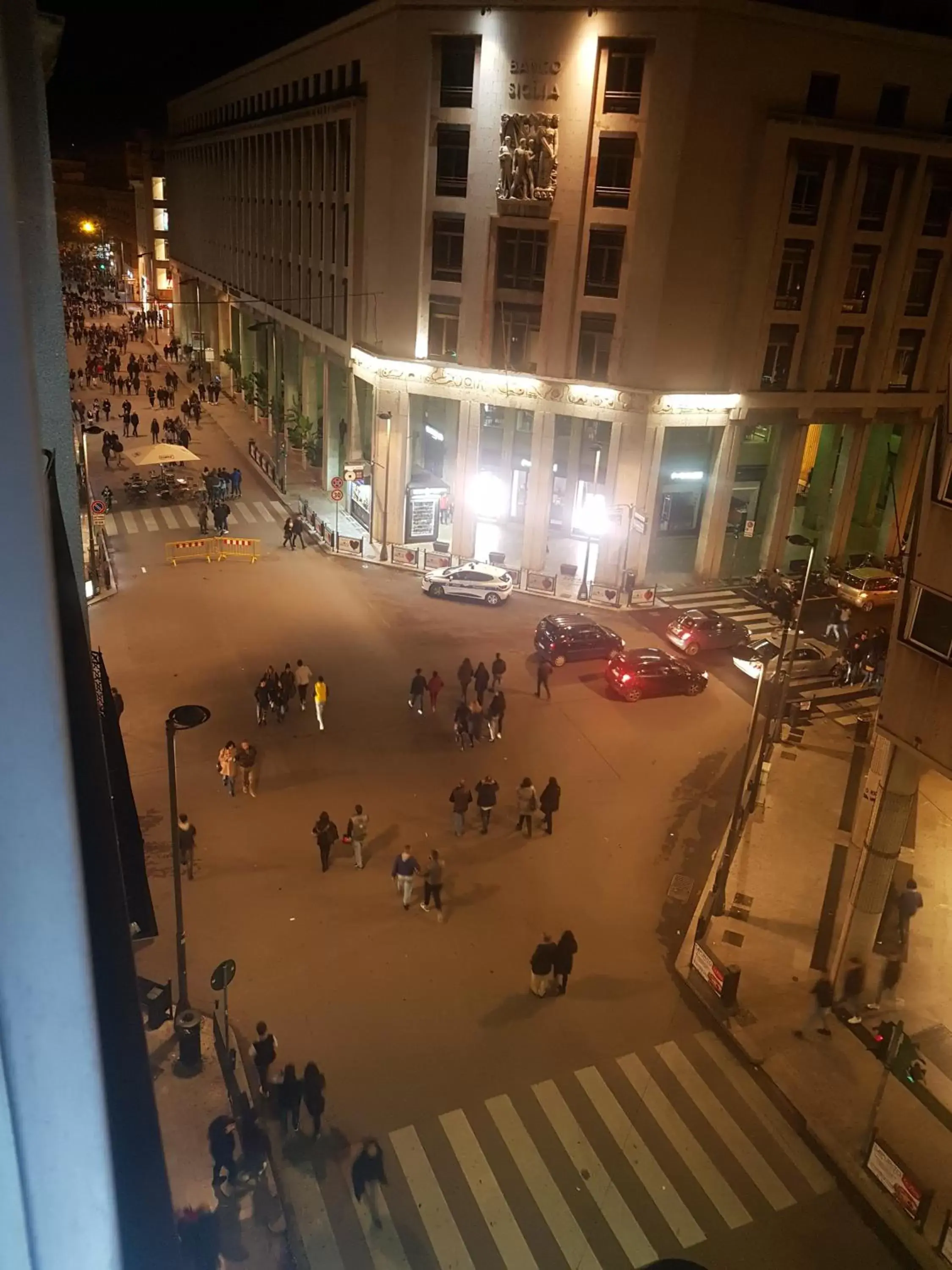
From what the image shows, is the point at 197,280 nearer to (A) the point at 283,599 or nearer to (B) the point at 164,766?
(A) the point at 283,599

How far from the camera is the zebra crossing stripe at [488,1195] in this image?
11.8 metres

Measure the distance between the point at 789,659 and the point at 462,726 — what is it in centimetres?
1126

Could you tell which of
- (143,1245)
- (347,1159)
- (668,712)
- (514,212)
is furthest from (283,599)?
(143,1245)

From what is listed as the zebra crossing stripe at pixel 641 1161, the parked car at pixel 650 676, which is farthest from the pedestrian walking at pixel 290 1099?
the parked car at pixel 650 676

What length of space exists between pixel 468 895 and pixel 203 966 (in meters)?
5.04

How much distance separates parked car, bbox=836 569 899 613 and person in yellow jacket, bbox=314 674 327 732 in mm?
21783

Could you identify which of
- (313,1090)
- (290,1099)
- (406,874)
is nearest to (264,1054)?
(290,1099)

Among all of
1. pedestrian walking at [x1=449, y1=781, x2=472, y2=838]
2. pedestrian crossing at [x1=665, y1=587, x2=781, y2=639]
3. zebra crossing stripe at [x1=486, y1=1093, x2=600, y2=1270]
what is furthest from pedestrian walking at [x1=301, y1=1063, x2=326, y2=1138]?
pedestrian crossing at [x1=665, y1=587, x2=781, y2=639]

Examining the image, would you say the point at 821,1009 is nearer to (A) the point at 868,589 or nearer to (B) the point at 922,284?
(A) the point at 868,589

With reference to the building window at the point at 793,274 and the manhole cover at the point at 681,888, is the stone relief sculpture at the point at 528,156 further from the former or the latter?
the manhole cover at the point at 681,888

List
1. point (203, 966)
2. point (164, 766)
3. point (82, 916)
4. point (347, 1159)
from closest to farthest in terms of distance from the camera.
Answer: point (82, 916) < point (347, 1159) < point (203, 966) < point (164, 766)

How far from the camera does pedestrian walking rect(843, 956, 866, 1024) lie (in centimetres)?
1593

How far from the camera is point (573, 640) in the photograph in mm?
28812

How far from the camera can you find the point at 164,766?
2175 centimetres
